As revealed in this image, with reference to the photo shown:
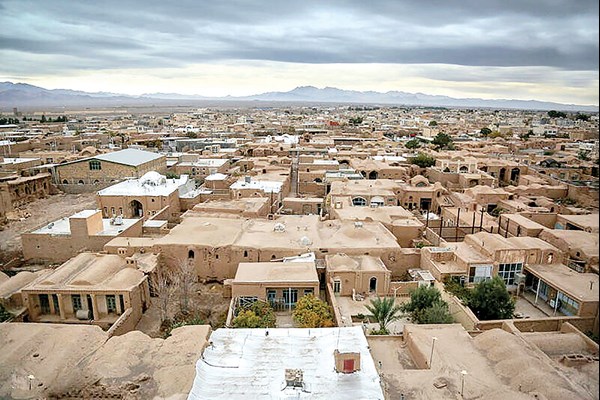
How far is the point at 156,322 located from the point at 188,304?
1.78 metres

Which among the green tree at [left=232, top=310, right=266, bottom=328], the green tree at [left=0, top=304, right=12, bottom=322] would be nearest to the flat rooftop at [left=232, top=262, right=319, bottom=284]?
the green tree at [left=232, top=310, right=266, bottom=328]

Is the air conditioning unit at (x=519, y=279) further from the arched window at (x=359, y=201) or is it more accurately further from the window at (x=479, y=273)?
the arched window at (x=359, y=201)

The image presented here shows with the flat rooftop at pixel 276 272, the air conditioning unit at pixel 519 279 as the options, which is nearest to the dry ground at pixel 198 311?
the flat rooftop at pixel 276 272

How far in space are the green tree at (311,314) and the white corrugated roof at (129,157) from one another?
32873mm

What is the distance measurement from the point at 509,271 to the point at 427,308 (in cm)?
662

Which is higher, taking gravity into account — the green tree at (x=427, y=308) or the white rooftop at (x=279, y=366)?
the white rooftop at (x=279, y=366)

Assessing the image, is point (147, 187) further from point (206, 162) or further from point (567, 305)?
point (567, 305)

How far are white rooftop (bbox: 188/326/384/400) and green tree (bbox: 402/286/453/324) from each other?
16.3ft

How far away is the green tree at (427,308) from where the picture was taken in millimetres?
18484

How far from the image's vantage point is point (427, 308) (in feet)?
63.4

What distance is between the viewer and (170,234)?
25875mm

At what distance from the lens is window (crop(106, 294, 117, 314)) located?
2006 cm

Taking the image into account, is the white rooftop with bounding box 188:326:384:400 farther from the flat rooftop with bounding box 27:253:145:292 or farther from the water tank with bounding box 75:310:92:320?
the water tank with bounding box 75:310:92:320

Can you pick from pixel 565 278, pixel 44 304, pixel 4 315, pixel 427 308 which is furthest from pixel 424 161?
pixel 4 315
